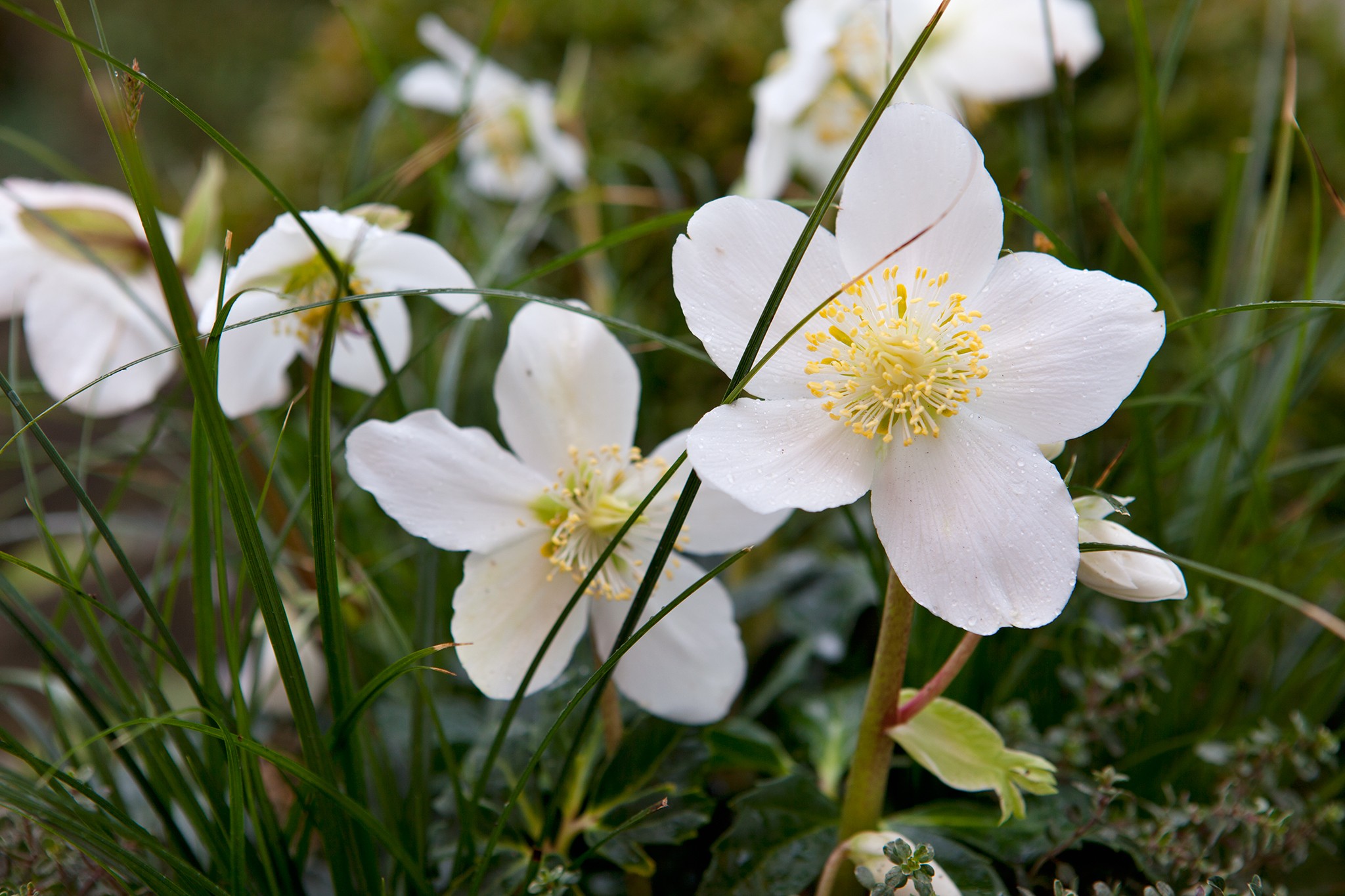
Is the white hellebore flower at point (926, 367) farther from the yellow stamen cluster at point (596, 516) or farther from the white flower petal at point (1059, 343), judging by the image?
the yellow stamen cluster at point (596, 516)

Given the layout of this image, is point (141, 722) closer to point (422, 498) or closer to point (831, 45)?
point (422, 498)

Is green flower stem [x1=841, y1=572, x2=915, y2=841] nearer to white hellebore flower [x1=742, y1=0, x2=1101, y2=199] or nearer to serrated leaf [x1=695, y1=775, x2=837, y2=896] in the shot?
→ serrated leaf [x1=695, y1=775, x2=837, y2=896]

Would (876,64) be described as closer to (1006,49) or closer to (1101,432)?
(1006,49)

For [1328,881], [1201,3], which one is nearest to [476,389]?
[1328,881]

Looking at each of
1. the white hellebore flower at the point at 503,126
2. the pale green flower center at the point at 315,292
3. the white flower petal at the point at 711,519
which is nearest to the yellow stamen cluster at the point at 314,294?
the pale green flower center at the point at 315,292

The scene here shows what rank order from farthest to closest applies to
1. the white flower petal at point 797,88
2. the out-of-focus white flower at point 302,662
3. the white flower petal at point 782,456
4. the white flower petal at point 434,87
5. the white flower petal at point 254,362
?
the white flower petal at point 434,87
the white flower petal at point 797,88
the out-of-focus white flower at point 302,662
the white flower petal at point 254,362
the white flower petal at point 782,456

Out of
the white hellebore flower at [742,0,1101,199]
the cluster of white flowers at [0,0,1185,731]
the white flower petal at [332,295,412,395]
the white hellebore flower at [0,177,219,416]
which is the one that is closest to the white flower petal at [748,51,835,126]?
the white hellebore flower at [742,0,1101,199]

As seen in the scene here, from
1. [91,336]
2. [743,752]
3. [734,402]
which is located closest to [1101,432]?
[743,752]
